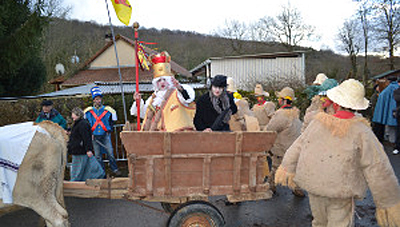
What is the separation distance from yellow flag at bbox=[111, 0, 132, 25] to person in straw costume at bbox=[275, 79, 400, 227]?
2.81 meters

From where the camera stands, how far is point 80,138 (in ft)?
16.4

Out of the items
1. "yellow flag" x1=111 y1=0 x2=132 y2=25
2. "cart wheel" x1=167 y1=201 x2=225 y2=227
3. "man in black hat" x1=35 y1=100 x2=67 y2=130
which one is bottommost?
"cart wheel" x1=167 y1=201 x2=225 y2=227

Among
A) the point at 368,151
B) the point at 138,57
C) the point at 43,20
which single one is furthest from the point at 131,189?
the point at 43,20

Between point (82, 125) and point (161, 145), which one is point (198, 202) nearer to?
point (161, 145)

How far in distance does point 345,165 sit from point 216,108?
5.58 feet

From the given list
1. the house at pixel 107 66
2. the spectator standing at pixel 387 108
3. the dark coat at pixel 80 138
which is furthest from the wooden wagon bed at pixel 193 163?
the house at pixel 107 66

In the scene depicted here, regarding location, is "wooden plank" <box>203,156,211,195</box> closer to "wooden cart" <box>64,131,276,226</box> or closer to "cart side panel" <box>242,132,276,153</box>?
"wooden cart" <box>64,131,276,226</box>

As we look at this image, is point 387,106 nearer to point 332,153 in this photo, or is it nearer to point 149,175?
point 332,153

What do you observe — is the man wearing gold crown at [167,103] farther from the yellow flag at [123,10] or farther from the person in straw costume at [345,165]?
the person in straw costume at [345,165]

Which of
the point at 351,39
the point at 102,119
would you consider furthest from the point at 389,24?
the point at 102,119

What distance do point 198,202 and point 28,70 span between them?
48.2 ft

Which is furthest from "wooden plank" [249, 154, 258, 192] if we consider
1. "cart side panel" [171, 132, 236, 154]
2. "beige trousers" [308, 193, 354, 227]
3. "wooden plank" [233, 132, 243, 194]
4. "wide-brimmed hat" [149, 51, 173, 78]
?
"wide-brimmed hat" [149, 51, 173, 78]

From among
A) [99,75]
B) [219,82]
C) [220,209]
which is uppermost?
[99,75]

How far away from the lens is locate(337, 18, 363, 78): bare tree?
96.1 ft
